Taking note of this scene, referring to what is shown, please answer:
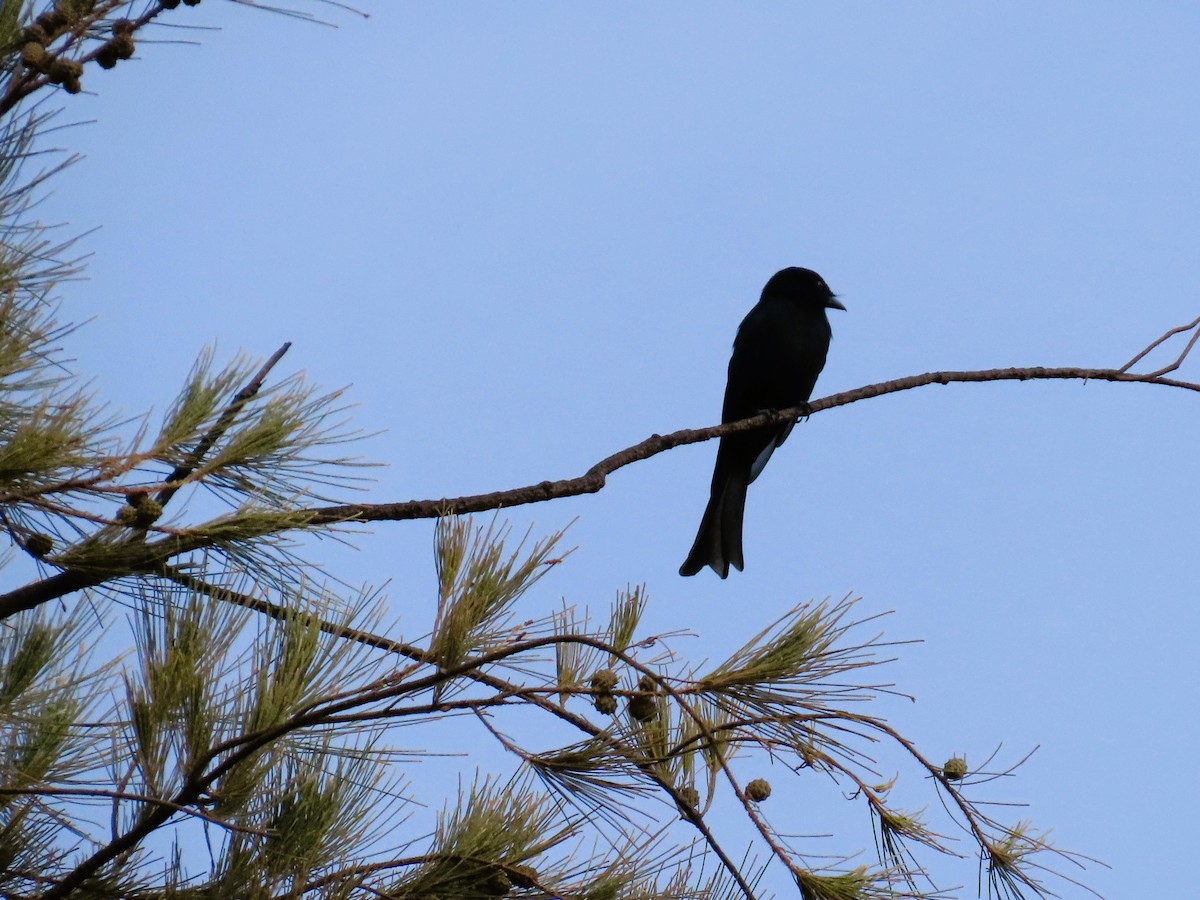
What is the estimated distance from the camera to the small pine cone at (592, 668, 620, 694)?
189 centimetres

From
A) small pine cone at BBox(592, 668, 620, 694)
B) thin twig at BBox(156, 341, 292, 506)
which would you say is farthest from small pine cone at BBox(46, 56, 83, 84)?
small pine cone at BBox(592, 668, 620, 694)

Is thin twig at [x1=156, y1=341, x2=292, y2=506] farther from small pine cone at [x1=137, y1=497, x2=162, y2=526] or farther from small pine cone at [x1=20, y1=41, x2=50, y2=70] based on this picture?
small pine cone at [x1=20, y1=41, x2=50, y2=70]

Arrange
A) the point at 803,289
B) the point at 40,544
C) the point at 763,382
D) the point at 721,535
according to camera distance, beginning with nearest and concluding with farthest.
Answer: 1. the point at 40,544
2. the point at 721,535
3. the point at 763,382
4. the point at 803,289

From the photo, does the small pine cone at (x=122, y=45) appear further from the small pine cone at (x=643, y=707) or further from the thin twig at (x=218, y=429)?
the small pine cone at (x=643, y=707)

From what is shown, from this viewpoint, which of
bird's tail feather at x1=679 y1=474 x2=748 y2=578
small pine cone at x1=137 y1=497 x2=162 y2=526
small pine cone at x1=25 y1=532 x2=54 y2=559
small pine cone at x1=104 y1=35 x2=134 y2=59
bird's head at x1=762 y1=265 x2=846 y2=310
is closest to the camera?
small pine cone at x1=137 y1=497 x2=162 y2=526

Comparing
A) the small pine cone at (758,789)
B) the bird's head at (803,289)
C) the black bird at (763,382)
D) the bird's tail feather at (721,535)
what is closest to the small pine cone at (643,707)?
the small pine cone at (758,789)

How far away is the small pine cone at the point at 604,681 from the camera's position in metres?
1.89

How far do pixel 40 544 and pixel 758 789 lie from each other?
1.24 metres

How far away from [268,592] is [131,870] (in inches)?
18.6

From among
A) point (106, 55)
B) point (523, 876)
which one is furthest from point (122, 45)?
point (523, 876)

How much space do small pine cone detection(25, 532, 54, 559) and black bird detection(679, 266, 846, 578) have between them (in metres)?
3.37

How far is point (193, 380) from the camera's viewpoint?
211 centimetres

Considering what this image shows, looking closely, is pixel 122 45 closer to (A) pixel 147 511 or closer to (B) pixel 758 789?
(A) pixel 147 511

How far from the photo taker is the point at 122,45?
215 cm
